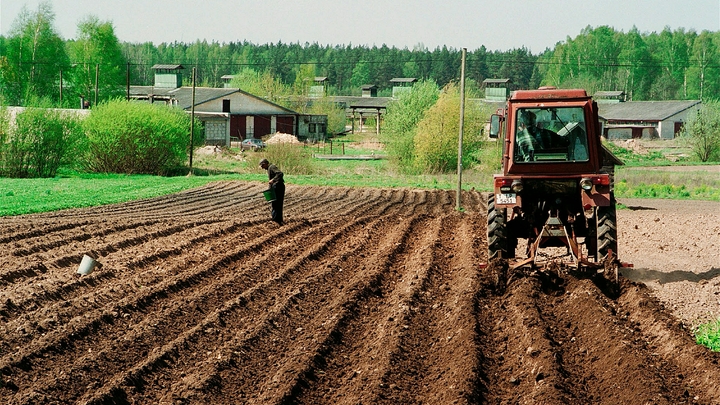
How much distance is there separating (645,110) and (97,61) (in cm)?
5228

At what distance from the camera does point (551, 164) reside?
11.6m

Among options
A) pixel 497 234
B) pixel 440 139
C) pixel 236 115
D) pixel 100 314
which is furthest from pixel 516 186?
pixel 236 115

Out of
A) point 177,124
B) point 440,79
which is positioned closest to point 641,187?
point 177,124

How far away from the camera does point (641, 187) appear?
35.3 m

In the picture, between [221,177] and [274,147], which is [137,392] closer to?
[221,177]

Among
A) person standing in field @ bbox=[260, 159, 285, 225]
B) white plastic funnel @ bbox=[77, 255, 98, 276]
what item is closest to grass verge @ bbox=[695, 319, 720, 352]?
white plastic funnel @ bbox=[77, 255, 98, 276]

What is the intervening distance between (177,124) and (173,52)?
5447 inches

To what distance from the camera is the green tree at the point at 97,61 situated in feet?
256

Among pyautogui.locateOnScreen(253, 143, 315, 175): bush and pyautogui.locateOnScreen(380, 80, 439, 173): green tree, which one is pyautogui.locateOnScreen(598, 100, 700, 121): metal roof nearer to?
pyautogui.locateOnScreen(380, 80, 439, 173): green tree

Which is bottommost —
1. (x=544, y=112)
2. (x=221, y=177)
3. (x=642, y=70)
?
(x=221, y=177)

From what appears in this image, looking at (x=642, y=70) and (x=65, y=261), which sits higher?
(x=642, y=70)

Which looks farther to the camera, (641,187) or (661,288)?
(641,187)

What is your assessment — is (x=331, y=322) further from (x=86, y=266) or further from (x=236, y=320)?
(x=86, y=266)

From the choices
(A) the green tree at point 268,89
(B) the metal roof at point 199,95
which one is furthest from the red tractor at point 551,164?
(A) the green tree at point 268,89
